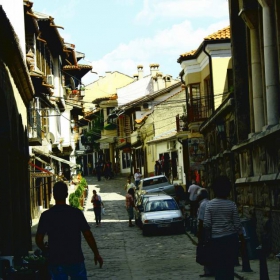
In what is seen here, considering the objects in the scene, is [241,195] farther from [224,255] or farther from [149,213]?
[224,255]

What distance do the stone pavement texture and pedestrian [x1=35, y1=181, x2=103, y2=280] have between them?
20.1 feet

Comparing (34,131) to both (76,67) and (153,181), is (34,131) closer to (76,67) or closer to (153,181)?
(153,181)

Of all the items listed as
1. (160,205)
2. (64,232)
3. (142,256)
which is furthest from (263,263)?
(160,205)

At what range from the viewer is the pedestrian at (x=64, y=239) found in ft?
26.8

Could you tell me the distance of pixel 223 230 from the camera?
1002 cm

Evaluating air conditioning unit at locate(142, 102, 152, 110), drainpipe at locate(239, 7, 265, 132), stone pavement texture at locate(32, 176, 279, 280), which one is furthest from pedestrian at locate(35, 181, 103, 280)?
air conditioning unit at locate(142, 102, 152, 110)

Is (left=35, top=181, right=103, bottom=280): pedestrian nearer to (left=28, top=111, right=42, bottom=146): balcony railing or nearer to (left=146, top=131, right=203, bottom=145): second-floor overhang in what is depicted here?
(left=28, top=111, right=42, bottom=146): balcony railing

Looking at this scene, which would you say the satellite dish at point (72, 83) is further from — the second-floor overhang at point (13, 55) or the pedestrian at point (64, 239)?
the pedestrian at point (64, 239)

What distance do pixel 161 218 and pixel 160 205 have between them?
1.51m

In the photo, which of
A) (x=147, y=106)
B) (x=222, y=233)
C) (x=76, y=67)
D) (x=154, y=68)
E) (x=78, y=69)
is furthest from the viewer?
(x=154, y=68)

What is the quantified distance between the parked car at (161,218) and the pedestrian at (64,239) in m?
20.0

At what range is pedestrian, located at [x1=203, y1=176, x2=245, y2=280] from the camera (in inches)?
389

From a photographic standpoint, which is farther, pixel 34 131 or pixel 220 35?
pixel 220 35

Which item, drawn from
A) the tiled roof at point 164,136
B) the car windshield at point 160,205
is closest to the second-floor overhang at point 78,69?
the tiled roof at point 164,136
